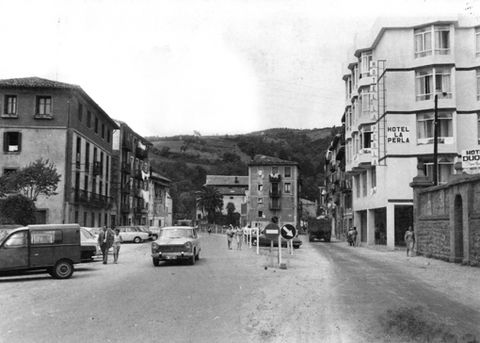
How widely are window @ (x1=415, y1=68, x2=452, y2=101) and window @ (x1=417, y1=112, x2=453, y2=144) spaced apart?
1350mm

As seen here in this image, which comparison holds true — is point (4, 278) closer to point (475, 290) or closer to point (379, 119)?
point (475, 290)

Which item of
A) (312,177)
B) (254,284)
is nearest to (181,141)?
(312,177)

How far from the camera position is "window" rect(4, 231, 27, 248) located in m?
16.6

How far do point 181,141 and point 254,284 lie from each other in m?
179

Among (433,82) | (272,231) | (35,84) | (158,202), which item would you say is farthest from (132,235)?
(158,202)

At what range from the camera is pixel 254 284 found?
49.9 ft

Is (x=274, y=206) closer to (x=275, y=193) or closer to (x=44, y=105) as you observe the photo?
(x=275, y=193)

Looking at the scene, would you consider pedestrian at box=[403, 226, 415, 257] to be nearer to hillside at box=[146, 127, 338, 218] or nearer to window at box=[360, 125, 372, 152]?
window at box=[360, 125, 372, 152]

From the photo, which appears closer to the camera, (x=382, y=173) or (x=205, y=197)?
(x=382, y=173)

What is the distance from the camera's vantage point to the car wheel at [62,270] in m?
17.1

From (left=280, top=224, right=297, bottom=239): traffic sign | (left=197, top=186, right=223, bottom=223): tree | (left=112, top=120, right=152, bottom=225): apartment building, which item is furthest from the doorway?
(left=197, top=186, right=223, bottom=223): tree

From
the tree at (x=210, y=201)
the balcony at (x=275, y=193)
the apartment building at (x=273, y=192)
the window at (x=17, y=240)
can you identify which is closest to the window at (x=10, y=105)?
the window at (x=17, y=240)

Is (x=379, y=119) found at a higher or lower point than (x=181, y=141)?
lower

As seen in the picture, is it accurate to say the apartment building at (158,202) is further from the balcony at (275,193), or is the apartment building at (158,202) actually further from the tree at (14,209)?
the tree at (14,209)
